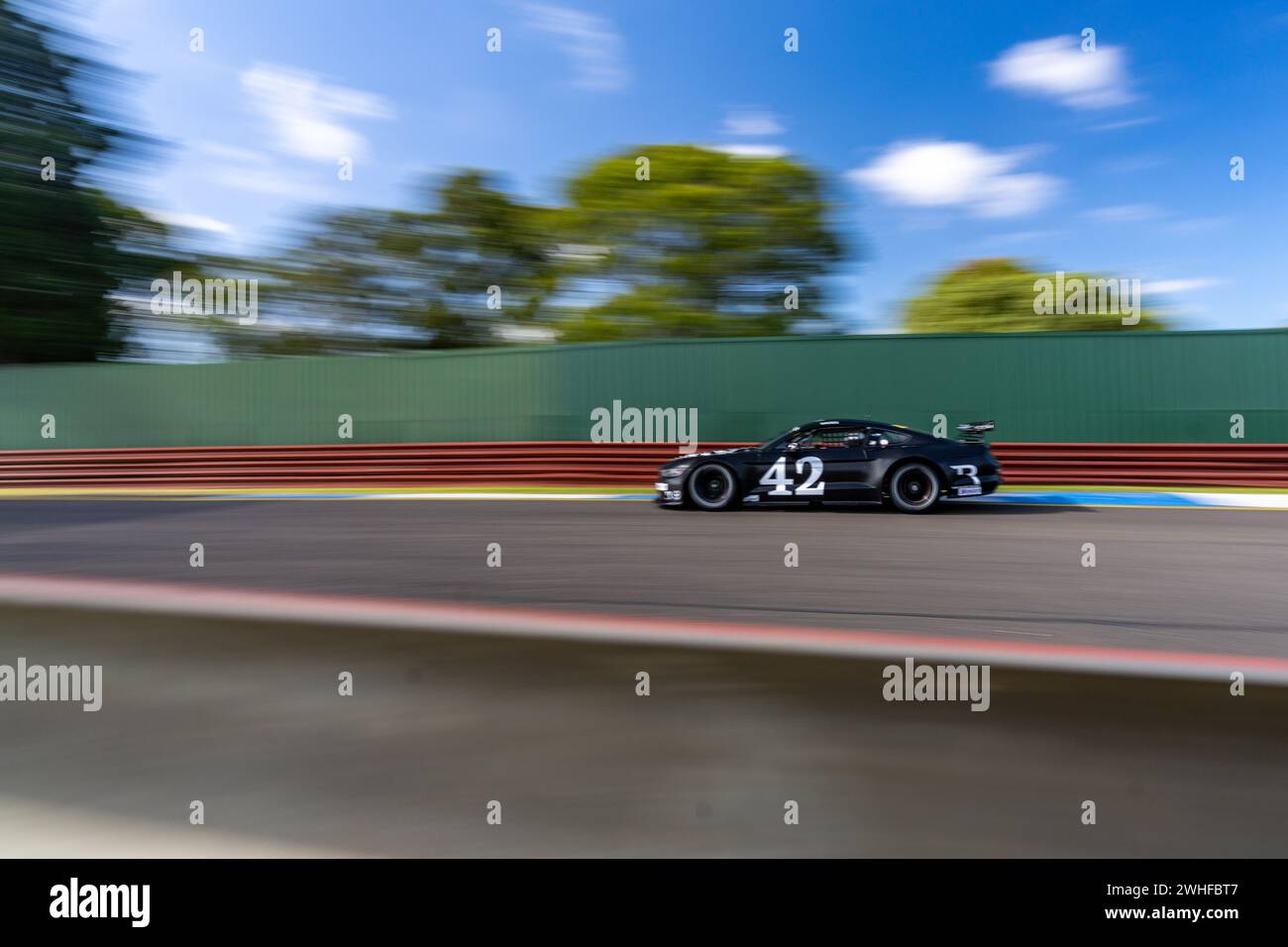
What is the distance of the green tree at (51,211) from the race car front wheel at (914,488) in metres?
23.7

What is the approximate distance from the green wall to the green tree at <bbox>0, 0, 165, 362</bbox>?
4.07 meters

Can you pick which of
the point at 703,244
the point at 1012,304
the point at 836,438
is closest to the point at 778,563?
the point at 836,438

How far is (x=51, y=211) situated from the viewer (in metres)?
23.3

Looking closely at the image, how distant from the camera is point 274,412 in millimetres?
19234

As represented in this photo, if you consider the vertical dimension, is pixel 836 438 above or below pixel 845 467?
above

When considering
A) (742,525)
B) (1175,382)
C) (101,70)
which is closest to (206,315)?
(101,70)

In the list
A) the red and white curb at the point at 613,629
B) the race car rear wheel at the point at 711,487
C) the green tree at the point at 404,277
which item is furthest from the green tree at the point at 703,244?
the red and white curb at the point at 613,629

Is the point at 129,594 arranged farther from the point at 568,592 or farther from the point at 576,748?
the point at 568,592

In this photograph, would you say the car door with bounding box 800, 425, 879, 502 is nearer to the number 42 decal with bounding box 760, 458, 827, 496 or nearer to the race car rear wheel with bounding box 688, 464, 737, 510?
the number 42 decal with bounding box 760, 458, 827, 496

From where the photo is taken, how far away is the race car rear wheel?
10.9 metres

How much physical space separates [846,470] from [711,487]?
67.3 inches

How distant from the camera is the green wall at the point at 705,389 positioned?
15938mm

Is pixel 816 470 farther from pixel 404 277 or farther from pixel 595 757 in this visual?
pixel 404 277
